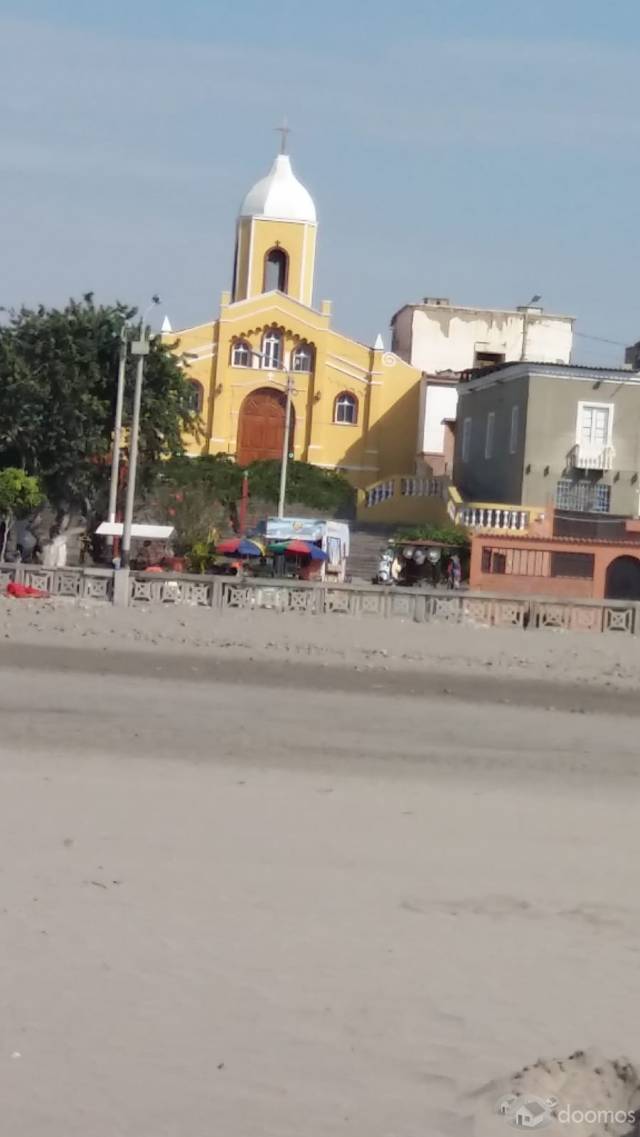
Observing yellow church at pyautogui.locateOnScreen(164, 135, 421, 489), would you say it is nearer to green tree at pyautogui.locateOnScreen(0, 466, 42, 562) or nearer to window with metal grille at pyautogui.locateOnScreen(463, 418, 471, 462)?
window with metal grille at pyautogui.locateOnScreen(463, 418, 471, 462)

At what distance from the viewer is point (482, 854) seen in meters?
10.9

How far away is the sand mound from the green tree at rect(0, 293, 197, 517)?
119 feet

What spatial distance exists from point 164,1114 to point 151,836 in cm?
454

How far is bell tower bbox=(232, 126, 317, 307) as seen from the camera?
199 feet

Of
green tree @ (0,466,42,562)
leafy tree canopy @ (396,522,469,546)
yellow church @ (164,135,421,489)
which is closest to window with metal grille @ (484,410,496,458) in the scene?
leafy tree canopy @ (396,522,469,546)

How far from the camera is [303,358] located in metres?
58.2

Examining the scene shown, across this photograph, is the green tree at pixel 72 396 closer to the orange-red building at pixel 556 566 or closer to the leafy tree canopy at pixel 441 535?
the leafy tree canopy at pixel 441 535

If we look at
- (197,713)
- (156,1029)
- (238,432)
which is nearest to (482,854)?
(156,1029)

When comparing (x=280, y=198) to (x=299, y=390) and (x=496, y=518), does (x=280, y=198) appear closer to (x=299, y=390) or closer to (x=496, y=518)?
(x=299, y=390)

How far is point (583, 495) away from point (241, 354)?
672 inches

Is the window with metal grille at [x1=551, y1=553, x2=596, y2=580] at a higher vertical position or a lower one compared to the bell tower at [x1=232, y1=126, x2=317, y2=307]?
lower

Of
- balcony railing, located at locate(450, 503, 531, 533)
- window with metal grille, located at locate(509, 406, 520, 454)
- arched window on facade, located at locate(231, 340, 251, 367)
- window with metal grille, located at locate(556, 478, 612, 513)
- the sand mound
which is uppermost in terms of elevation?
arched window on facade, located at locate(231, 340, 251, 367)

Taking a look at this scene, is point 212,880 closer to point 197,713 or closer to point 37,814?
point 37,814

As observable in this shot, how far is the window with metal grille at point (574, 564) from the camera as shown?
38938mm
